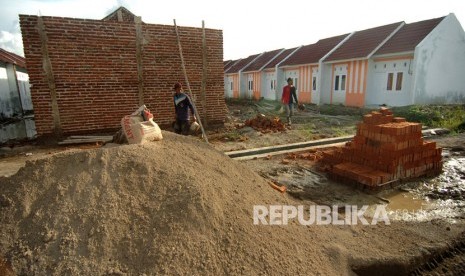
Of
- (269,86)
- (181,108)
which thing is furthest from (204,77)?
(269,86)

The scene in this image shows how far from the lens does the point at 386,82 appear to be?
1534cm

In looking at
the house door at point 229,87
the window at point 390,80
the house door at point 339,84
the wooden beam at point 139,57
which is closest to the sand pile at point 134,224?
the wooden beam at point 139,57

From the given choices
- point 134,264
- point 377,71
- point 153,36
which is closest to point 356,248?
point 134,264

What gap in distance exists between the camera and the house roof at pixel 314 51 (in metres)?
19.8

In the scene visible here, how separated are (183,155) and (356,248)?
223cm

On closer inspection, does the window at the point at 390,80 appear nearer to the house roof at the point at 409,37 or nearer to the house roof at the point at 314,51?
the house roof at the point at 409,37

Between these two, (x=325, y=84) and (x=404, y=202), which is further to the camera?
(x=325, y=84)

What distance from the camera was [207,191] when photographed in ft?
9.57

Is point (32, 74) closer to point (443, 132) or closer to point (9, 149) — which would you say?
point (9, 149)

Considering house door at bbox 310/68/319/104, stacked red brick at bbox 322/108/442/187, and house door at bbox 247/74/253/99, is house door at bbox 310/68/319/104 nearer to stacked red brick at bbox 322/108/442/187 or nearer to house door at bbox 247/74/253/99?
house door at bbox 247/74/253/99

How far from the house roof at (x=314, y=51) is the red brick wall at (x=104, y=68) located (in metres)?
12.8

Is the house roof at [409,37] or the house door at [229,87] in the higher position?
the house roof at [409,37]

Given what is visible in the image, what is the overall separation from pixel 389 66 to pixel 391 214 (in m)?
13.9

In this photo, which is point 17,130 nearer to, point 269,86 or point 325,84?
point 325,84
